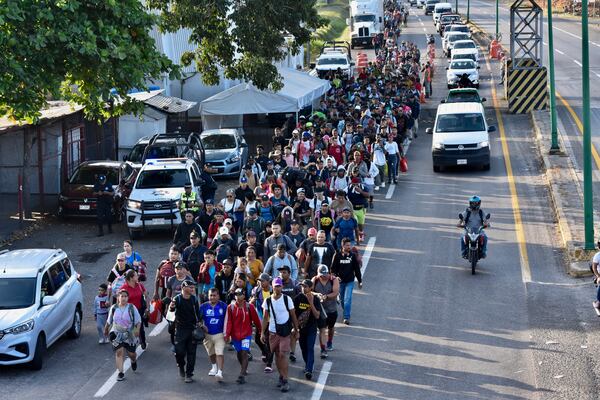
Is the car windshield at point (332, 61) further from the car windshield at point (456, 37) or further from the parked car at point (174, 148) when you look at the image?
the parked car at point (174, 148)

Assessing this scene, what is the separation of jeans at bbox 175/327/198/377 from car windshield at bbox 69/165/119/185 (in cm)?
1291

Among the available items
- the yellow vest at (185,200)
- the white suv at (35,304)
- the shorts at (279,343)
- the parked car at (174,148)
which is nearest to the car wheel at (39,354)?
the white suv at (35,304)

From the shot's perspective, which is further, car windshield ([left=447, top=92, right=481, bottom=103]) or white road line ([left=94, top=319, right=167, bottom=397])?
car windshield ([left=447, top=92, right=481, bottom=103])

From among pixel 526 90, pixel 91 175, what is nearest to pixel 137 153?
pixel 91 175

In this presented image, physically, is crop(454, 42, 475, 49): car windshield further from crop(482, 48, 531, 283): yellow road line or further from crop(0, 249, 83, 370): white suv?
crop(0, 249, 83, 370): white suv

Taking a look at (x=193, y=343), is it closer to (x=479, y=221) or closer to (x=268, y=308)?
(x=268, y=308)

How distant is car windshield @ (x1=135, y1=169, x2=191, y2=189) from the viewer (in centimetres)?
2639

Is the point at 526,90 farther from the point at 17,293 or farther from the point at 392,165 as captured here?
the point at 17,293

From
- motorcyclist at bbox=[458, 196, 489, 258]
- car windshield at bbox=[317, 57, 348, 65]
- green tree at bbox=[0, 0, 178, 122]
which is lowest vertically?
motorcyclist at bbox=[458, 196, 489, 258]

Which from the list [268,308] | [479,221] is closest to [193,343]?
[268,308]

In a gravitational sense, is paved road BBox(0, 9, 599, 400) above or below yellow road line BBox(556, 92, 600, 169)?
below

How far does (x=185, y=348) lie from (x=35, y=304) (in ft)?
8.60

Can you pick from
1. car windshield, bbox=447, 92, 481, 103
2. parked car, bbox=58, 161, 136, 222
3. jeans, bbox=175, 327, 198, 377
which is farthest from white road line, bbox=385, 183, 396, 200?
jeans, bbox=175, 327, 198, 377

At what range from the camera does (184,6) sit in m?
33.1
